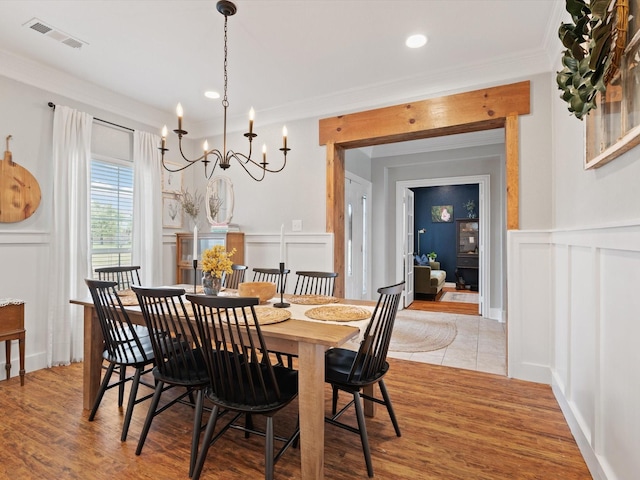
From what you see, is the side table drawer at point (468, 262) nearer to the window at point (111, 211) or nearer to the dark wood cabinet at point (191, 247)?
the dark wood cabinet at point (191, 247)

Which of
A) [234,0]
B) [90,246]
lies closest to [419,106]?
[234,0]

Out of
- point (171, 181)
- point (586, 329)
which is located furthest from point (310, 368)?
point (171, 181)

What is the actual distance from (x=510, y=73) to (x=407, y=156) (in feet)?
9.55

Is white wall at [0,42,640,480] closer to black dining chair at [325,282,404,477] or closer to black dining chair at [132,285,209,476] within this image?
black dining chair at [325,282,404,477]

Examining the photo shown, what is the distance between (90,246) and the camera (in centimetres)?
345

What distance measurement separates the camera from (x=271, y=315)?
1932mm

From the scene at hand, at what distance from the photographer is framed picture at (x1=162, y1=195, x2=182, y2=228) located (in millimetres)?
4344

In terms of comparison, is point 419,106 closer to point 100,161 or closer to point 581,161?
point 581,161

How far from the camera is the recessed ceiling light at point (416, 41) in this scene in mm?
2648

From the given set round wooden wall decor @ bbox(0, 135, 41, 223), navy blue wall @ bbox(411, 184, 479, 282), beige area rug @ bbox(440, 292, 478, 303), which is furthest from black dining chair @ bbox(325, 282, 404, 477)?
navy blue wall @ bbox(411, 184, 479, 282)

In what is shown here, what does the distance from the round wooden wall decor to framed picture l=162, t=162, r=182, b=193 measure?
53.4 inches

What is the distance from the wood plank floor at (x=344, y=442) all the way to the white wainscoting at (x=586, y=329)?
205mm

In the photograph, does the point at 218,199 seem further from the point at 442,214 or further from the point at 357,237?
the point at 442,214

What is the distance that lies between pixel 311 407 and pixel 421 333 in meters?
3.17
